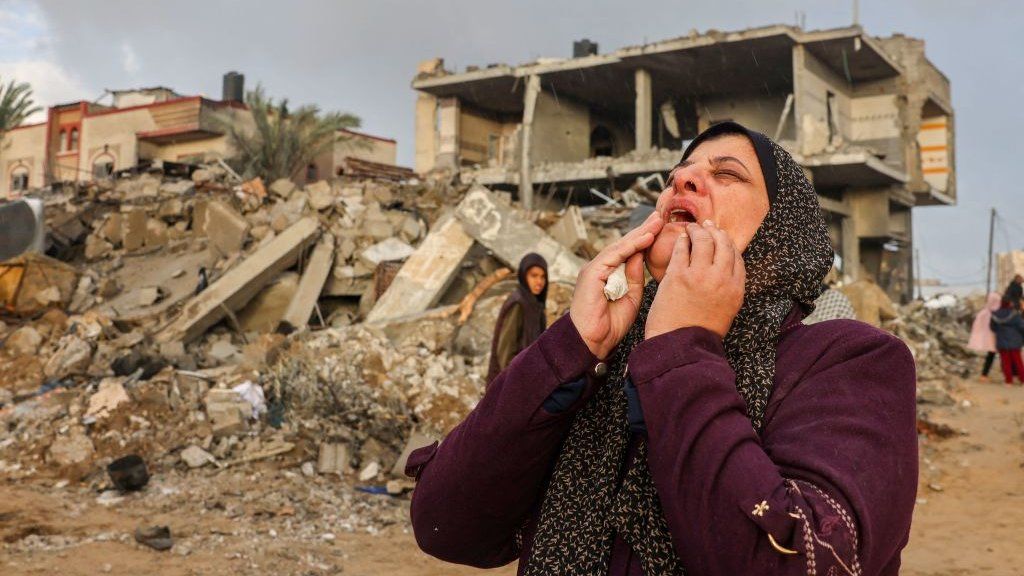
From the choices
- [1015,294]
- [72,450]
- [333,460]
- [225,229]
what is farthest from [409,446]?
[1015,294]

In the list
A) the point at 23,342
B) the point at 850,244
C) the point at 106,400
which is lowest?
the point at 106,400

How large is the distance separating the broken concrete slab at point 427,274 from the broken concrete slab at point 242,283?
5.52ft

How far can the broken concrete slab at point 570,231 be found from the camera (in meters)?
10.6

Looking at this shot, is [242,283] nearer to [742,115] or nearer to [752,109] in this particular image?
[742,115]

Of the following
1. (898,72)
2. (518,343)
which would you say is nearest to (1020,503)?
(518,343)

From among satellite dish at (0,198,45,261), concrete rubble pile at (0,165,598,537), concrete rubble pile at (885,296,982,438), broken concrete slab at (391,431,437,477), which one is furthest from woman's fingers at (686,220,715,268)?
satellite dish at (0,198,45,261)

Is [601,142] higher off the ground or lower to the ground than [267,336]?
higher

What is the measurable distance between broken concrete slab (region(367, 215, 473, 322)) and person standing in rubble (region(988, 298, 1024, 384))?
7662mm

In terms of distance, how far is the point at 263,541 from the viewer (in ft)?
16.4

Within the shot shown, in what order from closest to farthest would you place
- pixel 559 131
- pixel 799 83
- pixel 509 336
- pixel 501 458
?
1. pixel 501 458
2. pixel 509 336
3. pixel 799 83
4. pixel 559 131

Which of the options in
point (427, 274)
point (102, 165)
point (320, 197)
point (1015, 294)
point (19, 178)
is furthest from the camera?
point (19, 178)

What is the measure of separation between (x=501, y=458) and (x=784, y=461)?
0.40 metres

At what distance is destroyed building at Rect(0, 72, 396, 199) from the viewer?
96.9ft

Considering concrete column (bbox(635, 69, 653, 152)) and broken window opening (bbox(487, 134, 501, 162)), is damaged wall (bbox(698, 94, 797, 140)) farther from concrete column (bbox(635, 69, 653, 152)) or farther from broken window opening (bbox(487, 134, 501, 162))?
broken window opening (bbox(487, 134, 501, 162))
